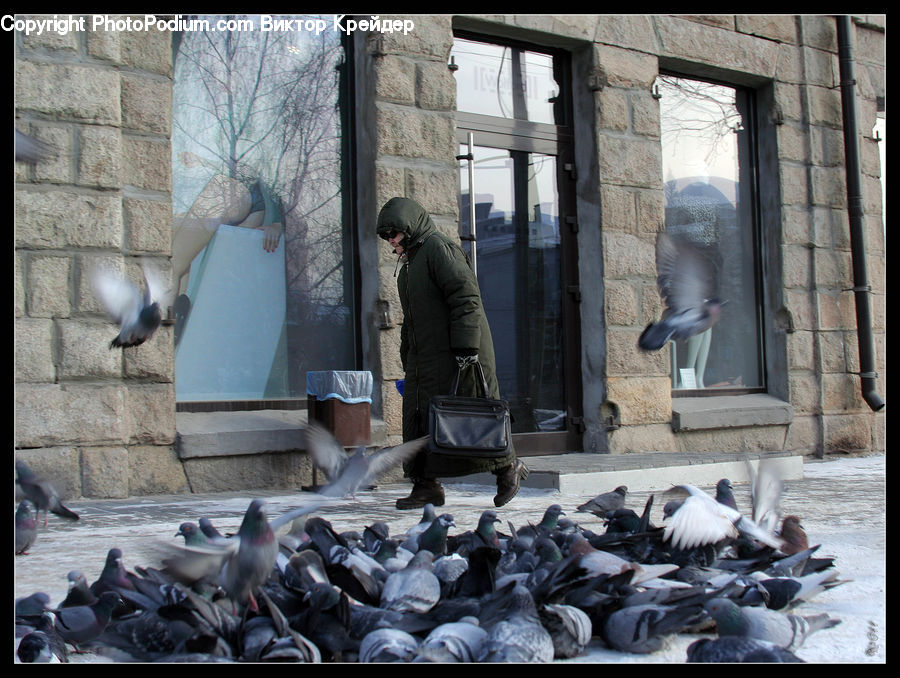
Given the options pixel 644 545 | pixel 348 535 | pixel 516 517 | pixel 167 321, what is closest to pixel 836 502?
pixel 516 517

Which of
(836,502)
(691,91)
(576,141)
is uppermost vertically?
(691,91)

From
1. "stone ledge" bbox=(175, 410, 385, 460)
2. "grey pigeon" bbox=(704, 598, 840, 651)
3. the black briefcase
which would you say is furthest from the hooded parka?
"grey pigeon" bbox=(704, 598, 840, 651)

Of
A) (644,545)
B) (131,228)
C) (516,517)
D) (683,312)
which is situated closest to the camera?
(644,545)

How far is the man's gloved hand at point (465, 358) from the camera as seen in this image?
209 inches

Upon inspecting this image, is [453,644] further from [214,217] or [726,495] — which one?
[214,217]

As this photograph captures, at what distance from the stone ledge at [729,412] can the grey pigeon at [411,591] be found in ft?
Answer: 18.7

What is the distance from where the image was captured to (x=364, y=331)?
23.4 feet

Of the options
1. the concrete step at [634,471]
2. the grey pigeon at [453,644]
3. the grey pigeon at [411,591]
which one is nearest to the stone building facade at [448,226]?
the concrete step at [634,471]

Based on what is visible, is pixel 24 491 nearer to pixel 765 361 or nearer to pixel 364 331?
pixel 364 331

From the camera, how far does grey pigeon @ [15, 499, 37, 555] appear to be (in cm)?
350

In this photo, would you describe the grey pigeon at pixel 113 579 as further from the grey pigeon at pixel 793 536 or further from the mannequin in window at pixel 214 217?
the mannequin in window at pixel 214 217

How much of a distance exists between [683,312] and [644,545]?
14.5 feet

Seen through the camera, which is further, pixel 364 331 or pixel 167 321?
pixel 364 331

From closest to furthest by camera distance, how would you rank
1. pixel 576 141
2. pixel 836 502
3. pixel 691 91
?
pixel 836 502
pixel 576 141
pixel 691 91
